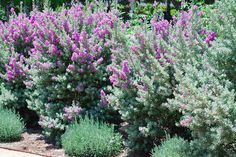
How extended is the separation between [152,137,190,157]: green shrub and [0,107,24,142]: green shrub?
2.42 metres

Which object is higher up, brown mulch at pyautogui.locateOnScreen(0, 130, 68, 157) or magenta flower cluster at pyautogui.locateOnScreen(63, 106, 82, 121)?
magenta flower cluster at pyautogui.locateOnScreen(63, 106, 82, 121)

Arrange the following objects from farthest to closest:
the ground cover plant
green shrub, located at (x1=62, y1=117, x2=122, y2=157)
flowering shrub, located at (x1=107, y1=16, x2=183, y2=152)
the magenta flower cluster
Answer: the magenta flower cluster < green shrub, located at (x1=62, y1=117, x2=122, y2=157) < flowering shrub, located at (x1=107, y1=16, x2=183, y2=152) < the ground cover plant

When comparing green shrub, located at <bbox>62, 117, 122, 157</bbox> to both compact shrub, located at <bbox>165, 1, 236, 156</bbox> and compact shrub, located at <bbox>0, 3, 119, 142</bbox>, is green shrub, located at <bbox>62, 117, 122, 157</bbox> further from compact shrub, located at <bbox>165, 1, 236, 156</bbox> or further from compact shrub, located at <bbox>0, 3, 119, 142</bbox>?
compact shrub, located at <bbox>165, 1, 236, 156</bbox>

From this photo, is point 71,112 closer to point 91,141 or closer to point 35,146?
point 91,141

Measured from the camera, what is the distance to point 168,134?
6066 mm

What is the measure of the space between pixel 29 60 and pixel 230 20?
11.7 feet

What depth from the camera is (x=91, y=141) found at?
253 inches

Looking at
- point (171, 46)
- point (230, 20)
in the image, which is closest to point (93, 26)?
point (171, 46)

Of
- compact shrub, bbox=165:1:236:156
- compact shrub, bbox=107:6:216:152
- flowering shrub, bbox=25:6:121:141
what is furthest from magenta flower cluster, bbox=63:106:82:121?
compact shrub, bbox=165:1:236:156

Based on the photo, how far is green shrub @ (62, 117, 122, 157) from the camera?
6422 mm

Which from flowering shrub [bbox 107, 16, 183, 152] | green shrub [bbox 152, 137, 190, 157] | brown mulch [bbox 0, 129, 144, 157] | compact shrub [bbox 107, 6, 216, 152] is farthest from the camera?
brown mulch [bbox 0, 129, 144, 157]

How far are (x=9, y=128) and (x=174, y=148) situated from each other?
2864 mm

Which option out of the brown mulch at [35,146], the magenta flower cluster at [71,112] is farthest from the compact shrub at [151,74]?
the brown mulch at [35,146]

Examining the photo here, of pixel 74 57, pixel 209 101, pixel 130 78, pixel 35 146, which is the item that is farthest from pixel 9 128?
pixel 209 101
